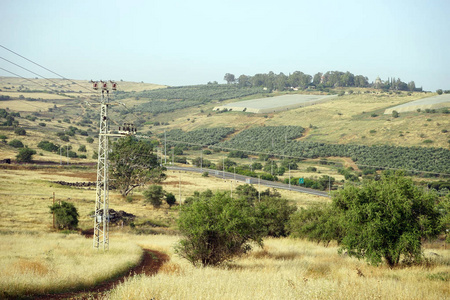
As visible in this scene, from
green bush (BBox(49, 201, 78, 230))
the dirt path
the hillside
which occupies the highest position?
the hillside

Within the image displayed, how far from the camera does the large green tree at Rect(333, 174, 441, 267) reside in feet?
74.2

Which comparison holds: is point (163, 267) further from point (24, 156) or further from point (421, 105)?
point (421, 105)

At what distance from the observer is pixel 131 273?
949 inches

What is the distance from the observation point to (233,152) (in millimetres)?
130750

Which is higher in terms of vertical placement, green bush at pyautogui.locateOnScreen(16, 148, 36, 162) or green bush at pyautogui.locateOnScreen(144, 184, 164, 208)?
green bush at pyautogui.locateOnScreen(16, 148, 36, 162)

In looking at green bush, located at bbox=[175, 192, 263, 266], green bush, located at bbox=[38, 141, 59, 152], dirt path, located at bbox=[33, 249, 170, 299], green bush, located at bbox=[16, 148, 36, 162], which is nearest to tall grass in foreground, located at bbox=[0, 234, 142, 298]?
dirt path, located at bbox=[33, 249, 170, 299]

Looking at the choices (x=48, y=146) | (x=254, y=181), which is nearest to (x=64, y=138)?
(x=48, y=146)

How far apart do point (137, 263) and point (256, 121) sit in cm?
13927

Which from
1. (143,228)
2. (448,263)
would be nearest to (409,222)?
(448,263)

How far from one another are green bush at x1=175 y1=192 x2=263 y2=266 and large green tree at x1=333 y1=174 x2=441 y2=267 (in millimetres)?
6013

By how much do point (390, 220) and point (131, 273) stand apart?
565 inches

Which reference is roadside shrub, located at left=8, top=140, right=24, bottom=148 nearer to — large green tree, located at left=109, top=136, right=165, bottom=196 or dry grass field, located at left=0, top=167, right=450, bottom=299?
dry grass field, located at left=0, top=167, right=450, bottom=299

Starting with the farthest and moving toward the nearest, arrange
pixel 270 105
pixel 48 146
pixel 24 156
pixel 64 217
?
pixel 270 105 → pixel 48 146 → pixel 24 156 → pixel 64 217

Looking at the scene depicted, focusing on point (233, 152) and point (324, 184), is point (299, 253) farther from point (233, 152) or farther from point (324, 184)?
point (233, 152)
